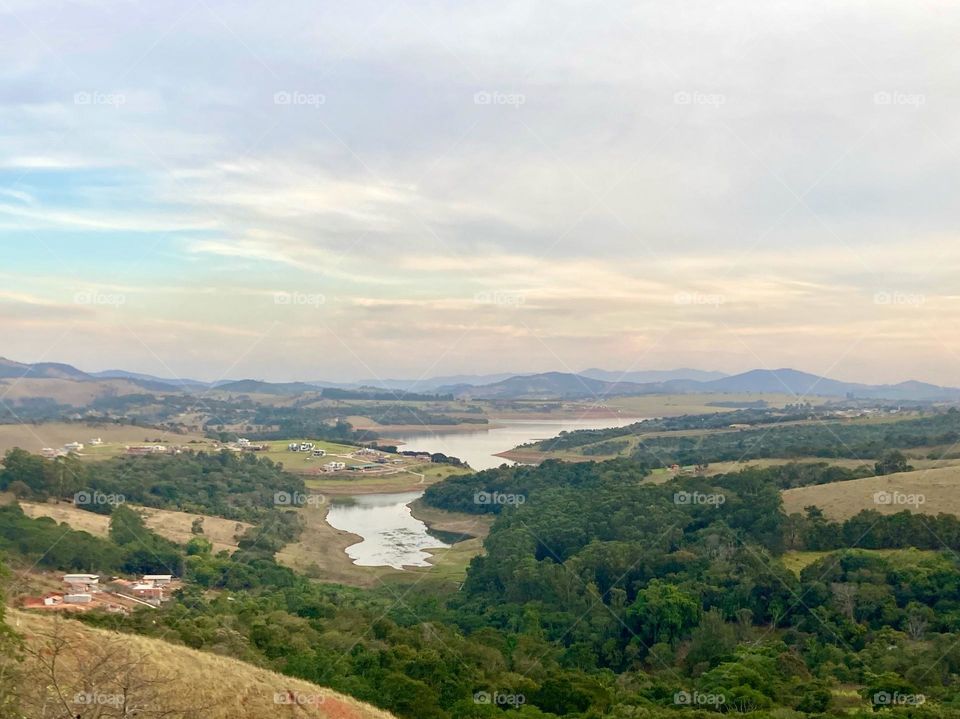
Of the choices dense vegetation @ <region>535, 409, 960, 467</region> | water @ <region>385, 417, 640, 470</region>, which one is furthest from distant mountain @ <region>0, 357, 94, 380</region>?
dense vegetation @ <region>535, 409, 960, 467</region>

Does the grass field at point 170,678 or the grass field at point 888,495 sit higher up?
the grass field at point 170,678

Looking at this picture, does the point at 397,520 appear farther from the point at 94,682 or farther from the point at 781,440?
the point at 94,682

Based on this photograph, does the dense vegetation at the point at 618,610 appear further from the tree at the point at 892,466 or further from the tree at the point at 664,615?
the tree at the point at 892,466

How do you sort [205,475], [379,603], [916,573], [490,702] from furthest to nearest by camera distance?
[205,475]
[379,603]
[916,573]
[490,702]

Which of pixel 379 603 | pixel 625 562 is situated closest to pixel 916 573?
pixel 625 562

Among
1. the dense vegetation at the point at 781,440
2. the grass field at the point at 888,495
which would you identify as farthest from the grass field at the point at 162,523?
the dense vegetation at the point at 781,440

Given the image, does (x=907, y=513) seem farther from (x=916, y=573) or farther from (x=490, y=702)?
(x=490, y=702)
